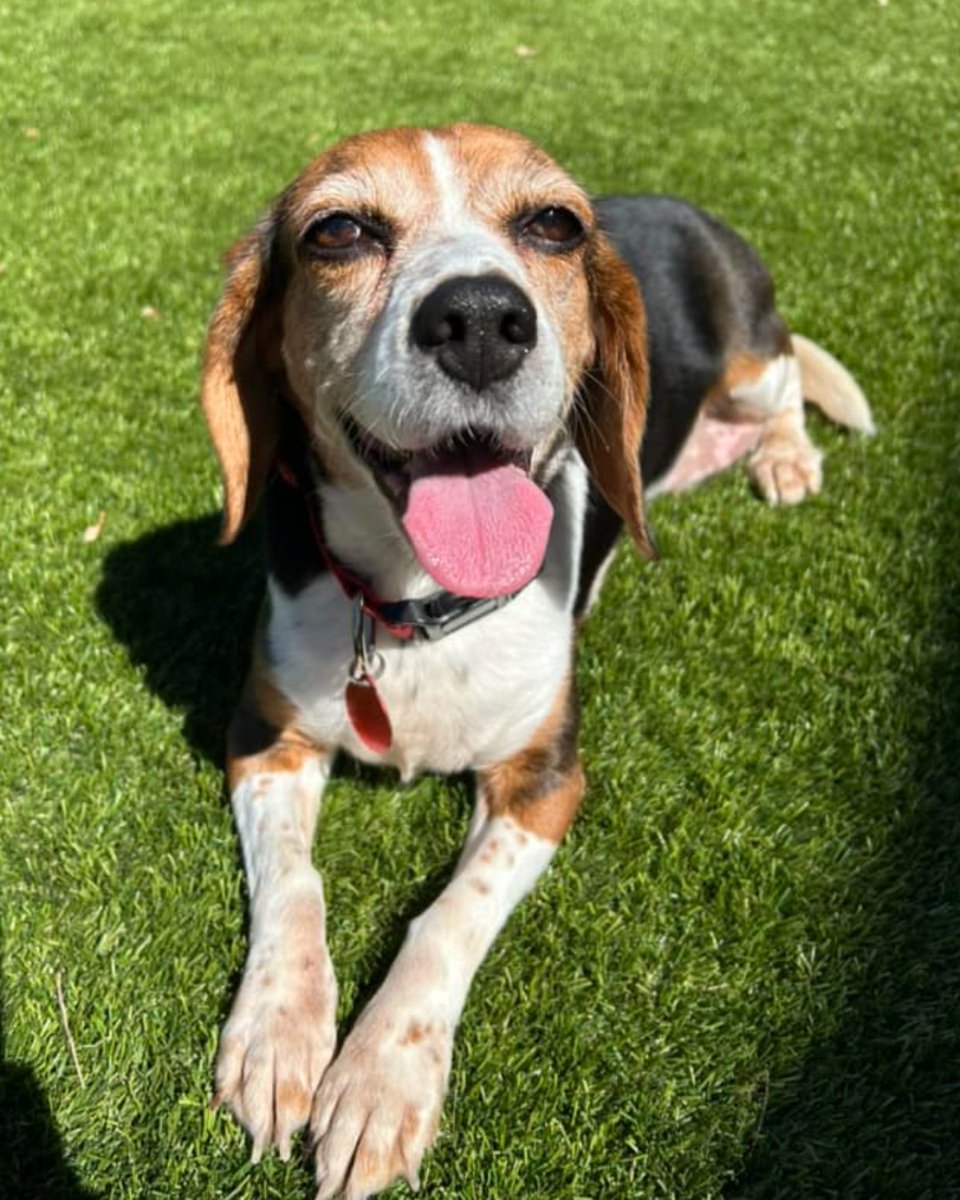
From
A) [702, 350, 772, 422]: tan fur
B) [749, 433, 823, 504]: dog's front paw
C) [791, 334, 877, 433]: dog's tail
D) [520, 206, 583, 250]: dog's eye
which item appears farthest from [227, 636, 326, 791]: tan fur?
[791, 334, 877, 433]: dog's tail

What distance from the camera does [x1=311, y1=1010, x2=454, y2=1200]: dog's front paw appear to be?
81.0 inches

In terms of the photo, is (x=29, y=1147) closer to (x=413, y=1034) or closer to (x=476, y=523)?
(x=413, y=1034)

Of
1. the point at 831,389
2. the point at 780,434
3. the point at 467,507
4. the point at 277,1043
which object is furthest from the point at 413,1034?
the point at 831,389

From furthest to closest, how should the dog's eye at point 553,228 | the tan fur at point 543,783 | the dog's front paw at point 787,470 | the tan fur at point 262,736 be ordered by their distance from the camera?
1. the dog's front paw at point 787,470
2. the tan fur at point 262,736
3. the tan fur at point 543,783
4. the dog's eye at point 553,228

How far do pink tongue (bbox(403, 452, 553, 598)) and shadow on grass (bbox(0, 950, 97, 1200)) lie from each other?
4.11 feet

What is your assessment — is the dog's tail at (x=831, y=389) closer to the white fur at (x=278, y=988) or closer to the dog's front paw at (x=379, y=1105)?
the white fur at (x=278, y=988)

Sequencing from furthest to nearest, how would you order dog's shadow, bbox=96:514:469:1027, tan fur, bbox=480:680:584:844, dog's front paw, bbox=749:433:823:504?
dog's front paw, bbox=749:433:823:504 < dog's shadow, bbox=96:514:469:1027 < tan fur, bbox=480:680:584:844

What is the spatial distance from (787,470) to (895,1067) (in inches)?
93.8

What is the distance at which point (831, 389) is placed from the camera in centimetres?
449

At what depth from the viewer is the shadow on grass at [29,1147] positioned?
2.03 meters

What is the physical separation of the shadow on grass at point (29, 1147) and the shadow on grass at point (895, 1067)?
47.4 inches

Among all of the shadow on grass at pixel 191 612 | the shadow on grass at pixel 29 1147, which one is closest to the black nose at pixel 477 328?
the shadow on grass at pixel 191 612

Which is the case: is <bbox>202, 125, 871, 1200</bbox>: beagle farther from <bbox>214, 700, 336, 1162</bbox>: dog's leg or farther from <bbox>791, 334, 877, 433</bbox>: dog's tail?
<bbox>791, 334, 877, 433</bbox>: dog's tail

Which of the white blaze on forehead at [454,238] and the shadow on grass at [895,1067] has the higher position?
the white blaze on forehead at [454,238]
